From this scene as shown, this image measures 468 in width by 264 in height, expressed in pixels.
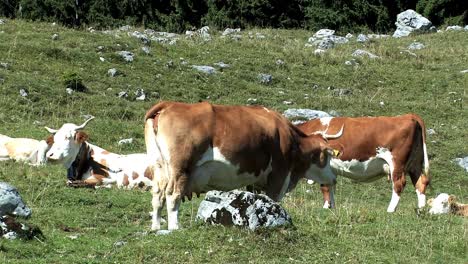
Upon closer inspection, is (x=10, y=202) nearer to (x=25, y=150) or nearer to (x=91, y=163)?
(x=91, y=163)

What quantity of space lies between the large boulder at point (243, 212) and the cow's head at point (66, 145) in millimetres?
5659

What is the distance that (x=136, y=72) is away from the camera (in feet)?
76.9

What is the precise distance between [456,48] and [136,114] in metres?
17.1

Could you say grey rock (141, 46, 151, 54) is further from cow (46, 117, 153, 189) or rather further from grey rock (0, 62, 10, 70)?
cow (46, 117, 153, 189)

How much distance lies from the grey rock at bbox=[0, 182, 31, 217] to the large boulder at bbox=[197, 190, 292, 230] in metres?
2.24

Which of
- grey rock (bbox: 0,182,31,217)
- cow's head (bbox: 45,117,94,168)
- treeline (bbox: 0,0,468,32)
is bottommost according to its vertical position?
treeline (bbox: 0,0,468,32)

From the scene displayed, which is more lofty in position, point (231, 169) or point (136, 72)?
point (231, 169)

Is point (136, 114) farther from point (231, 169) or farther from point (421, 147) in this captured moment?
point (231, 169)

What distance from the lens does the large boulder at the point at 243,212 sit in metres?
9.22

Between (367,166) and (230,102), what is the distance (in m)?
7.73

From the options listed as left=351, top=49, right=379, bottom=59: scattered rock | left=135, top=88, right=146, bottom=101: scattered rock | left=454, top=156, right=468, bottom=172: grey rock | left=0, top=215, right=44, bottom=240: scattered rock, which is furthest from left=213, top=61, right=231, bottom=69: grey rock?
left=0, top=215, right=44, bottom=240: scattered rock

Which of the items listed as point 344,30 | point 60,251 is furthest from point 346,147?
point 344,30

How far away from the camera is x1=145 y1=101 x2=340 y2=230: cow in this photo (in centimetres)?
1011

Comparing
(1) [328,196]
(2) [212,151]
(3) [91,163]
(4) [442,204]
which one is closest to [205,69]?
(3) [91,163]
